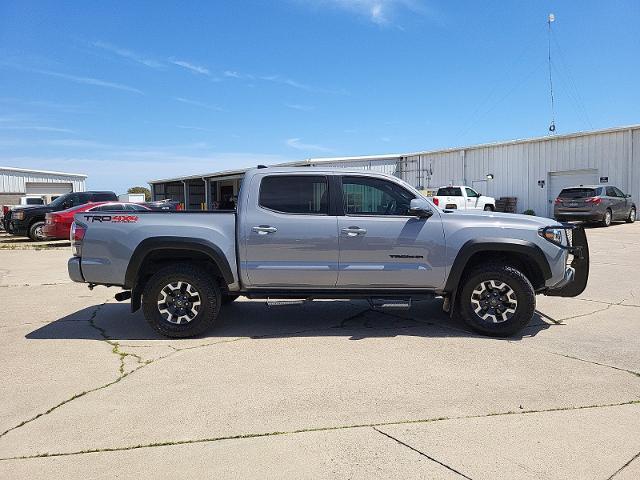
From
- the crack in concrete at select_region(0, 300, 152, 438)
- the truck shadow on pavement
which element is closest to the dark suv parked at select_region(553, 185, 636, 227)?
the truck shadow on pavement

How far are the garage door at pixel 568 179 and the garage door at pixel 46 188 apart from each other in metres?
35.3

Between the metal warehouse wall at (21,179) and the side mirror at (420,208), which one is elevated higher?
the metal warehouse wall at (21,179)

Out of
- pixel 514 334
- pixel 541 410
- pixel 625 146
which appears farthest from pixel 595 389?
pixel 625 146

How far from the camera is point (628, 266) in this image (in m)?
10.6

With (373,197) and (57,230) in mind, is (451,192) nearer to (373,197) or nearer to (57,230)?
(57,230)

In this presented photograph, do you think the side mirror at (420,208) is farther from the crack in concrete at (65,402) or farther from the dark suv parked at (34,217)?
the dark suv parked at (34,217)

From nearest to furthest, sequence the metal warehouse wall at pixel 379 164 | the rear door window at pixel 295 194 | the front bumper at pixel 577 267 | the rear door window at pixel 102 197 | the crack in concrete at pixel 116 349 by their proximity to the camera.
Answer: the crack in concrete at pixel 116 349 → the rear door window at pixel 295 194 → the front bumper at pixel 577 267 → the rear door window at pixel 102 197 → the metal warehouse wall at pixel 379 164

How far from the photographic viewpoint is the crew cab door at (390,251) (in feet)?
17.8

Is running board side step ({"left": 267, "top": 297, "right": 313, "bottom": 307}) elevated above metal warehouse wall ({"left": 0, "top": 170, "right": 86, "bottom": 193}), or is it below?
below

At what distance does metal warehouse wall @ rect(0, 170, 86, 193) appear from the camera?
35.6 m

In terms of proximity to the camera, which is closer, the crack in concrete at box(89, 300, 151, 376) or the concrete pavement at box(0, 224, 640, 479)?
the concrete pavement at box(0, 224, 640, 479)

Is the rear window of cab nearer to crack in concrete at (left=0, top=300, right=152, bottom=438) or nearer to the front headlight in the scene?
the front headlight

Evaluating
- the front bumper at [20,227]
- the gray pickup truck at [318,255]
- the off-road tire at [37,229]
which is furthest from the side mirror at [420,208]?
the front bumper at [20,227]

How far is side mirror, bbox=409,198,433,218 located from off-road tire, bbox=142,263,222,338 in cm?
238
